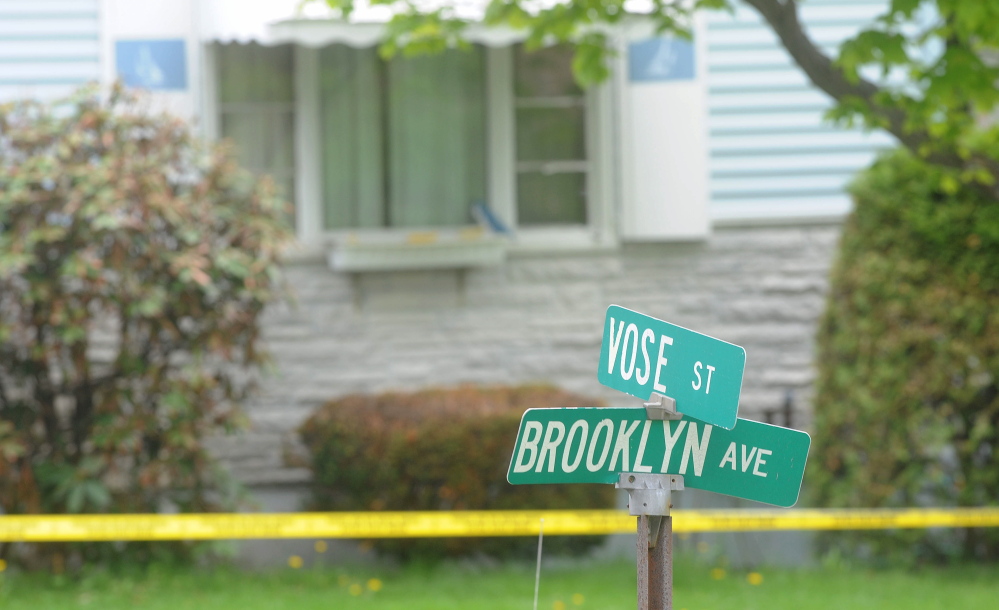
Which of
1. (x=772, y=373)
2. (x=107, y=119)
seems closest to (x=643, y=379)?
(x=107, y=119)

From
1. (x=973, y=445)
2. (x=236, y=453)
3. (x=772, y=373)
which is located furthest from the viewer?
(x=772, y=373)

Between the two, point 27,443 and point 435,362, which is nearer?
A: point 27,443

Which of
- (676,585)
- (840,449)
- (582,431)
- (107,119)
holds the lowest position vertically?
(676,585)

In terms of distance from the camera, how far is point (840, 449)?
6074 millimetres

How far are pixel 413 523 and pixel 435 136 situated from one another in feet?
10.3

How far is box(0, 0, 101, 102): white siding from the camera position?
724 centimetres

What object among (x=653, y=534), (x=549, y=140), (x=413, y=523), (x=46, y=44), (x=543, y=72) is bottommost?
(x=413, y=523)

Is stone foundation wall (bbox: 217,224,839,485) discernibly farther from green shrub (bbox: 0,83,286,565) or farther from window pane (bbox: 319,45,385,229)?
green shrub (bbox: 0,83,286,565)

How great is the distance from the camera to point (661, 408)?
2.38 m

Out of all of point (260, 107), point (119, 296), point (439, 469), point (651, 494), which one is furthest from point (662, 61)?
point (651, 494)

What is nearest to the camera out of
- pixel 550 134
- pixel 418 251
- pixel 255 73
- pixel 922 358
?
pixel 922 358

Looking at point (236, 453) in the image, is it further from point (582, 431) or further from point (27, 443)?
point (582, 431)

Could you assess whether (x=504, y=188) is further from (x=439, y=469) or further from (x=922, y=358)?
(x=922, y=358)

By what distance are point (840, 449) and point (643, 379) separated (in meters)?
4.05
